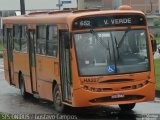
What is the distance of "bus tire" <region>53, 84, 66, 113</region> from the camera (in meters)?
15.6

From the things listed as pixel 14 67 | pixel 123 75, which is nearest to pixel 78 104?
pixel 123 75

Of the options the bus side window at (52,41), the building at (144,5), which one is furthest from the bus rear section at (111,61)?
the building at (144,5)

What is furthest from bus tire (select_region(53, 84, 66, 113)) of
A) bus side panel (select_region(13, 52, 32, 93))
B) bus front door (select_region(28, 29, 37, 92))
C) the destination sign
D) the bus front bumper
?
bus side panel (select_region(13, 52, 32, 93))

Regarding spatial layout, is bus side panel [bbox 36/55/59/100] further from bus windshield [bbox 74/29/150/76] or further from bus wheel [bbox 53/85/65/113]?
bus windshield [bbox 74/29/150/76]

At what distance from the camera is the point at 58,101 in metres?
15.8

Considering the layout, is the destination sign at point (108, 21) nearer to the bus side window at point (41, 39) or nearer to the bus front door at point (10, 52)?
the bus side window at point (41, 39)

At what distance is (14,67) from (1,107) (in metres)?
3.35

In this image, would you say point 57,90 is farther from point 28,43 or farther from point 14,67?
point 14,67

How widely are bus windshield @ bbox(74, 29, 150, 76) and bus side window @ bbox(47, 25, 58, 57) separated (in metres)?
1.34

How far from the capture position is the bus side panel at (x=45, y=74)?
52.5 feet

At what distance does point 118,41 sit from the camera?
14.5 meters

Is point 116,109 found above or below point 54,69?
A: below

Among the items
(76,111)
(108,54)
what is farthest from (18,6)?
(108,54)

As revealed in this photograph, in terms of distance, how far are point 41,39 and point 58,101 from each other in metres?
2.11
